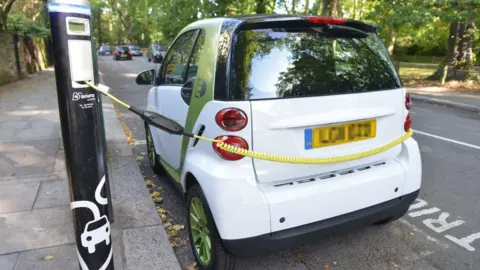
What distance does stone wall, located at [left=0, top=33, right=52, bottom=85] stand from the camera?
13.4m

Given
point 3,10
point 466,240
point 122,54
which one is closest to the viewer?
point 466,240

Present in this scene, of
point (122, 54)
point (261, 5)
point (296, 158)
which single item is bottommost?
point (296, 158)

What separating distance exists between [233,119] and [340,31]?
109 centimetres

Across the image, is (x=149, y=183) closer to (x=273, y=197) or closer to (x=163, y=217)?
(x=163, y=217)

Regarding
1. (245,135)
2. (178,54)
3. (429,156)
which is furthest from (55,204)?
(429,156)

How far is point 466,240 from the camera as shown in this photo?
311 centimetres

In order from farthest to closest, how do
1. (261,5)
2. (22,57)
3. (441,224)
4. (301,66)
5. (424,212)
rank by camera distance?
(261,5) → (22,57) → (424,212) → (441,224) → (301,66)

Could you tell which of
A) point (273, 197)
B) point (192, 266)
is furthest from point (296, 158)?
point (192, 266)

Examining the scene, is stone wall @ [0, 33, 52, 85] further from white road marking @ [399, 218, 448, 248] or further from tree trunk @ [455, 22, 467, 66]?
tree trunk @ [455, 22, 467, 66]

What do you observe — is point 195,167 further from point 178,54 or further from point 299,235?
point 178,54

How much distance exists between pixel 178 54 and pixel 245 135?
1667 mm

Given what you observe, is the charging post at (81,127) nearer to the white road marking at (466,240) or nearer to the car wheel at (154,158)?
the car wheel at (154,158)

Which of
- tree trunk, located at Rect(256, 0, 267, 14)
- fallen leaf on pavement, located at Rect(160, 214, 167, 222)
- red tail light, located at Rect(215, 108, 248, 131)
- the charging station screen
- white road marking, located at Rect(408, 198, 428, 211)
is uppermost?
tree trunk, located at Rect(256, 0, 267, 14)

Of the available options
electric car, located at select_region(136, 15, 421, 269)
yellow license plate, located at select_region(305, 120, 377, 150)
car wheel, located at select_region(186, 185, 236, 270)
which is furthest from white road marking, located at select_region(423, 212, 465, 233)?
car wheel, located at select_region(186, 185, 236, 270)
